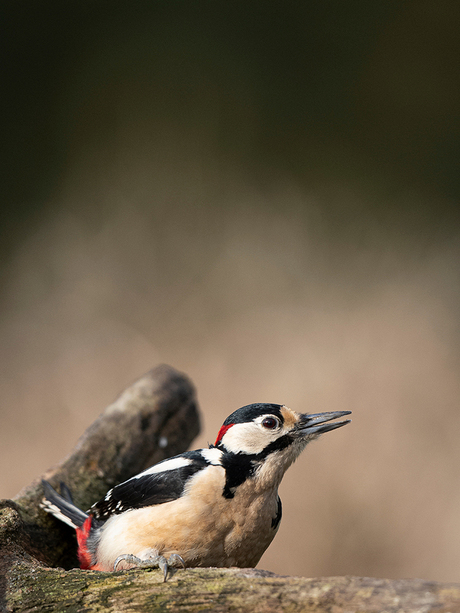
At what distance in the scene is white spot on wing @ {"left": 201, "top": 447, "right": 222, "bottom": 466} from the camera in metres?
1.24

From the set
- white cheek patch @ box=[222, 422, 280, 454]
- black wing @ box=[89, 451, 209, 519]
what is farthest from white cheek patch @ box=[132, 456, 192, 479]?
white cheek patch @ box=[222, 422, 280, 454]

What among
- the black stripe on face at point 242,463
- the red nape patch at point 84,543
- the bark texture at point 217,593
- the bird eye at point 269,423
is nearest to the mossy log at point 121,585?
the bark texture at point 217,593

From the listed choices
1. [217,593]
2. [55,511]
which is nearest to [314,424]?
[217,593]

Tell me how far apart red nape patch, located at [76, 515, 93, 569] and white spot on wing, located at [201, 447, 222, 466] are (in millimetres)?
345

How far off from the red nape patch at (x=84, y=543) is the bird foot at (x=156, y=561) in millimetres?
215

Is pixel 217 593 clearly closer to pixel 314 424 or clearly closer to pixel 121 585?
pixel 121 585

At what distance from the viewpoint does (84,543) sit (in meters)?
1.37

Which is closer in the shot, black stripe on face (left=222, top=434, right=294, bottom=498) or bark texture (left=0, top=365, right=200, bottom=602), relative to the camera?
black stripe on face (left=222, top=434, right=294, bottom=498)

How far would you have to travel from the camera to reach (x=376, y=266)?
12.4 ft

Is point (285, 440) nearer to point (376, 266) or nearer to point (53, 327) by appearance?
point (376, 266)

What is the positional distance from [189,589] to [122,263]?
3.39m

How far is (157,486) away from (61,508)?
1.37ft

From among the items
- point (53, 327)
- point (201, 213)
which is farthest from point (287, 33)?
point (53, 327)

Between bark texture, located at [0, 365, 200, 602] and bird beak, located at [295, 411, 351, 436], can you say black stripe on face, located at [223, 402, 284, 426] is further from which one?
bark texture, located at [0, 365, 200, 602]
